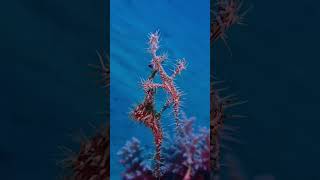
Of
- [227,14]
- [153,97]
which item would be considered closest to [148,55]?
[153,97]

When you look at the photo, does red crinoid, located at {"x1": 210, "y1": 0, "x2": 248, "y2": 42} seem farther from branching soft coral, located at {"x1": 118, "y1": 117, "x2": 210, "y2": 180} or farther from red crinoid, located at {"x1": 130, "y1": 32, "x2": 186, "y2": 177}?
branching soft coral, located at {"x1": 118, "y1": 117, "x2": 210, "y2": 180}

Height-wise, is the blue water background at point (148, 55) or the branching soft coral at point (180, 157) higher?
the blue water background at point (148, 55)

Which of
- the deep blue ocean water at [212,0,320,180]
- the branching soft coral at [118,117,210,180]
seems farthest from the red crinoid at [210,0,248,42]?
the branching soft coral at [118,117,210,180]

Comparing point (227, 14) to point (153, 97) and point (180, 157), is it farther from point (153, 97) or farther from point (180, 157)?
point (180, 157)

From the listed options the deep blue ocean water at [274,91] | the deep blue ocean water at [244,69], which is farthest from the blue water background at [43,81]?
the deep blue ocean water at [274,91]

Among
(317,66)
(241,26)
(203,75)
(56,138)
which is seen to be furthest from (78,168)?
(317,66)

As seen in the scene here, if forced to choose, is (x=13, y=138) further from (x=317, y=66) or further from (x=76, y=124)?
(x=317, y=66)

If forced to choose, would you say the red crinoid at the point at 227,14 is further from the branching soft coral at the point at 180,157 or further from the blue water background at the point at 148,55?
the branching soft coral at the point at 180,157
